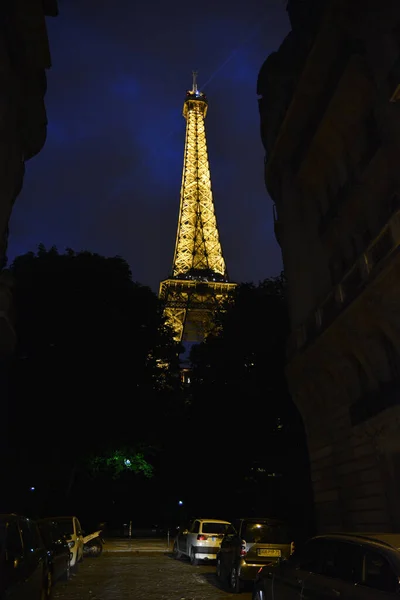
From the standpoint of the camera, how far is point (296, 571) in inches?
257

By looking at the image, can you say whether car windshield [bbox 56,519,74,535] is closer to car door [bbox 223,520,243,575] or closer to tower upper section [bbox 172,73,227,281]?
car door [bbox 223,520,243,575]

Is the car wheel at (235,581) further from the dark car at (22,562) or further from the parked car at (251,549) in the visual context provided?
the dark car at (22,562)

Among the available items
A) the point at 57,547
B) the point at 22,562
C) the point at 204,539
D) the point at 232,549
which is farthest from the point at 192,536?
A: the point at 22,562

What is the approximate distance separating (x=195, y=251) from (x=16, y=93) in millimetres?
62396

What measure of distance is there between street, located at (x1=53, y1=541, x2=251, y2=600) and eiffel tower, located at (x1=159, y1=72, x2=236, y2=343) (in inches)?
1669

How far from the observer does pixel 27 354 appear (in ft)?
81.5

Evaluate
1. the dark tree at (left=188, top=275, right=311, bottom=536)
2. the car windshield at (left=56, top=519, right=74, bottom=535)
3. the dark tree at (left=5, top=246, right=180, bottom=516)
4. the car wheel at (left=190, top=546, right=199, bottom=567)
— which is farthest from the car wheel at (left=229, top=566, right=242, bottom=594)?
the dark tree at (left=5, top=246, right=180, bottom=516)

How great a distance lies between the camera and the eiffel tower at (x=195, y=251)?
63.0 m

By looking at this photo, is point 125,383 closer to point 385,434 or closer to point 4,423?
point 4,423

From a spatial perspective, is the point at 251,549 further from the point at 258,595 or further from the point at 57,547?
the point at 57,547

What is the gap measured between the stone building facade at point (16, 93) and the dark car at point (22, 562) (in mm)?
8513

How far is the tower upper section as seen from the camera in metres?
76.1

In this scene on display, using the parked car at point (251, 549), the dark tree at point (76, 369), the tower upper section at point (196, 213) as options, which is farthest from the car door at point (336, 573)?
the tower upper section at point (196, 213)

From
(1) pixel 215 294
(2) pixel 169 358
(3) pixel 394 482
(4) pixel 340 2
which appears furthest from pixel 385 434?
(1) pixel 215 294
